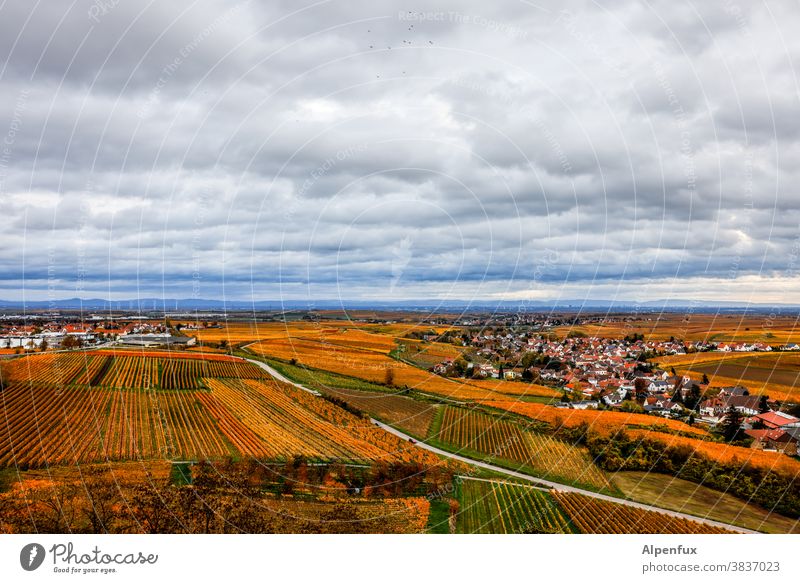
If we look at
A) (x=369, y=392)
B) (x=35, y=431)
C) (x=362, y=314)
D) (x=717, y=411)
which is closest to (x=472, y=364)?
(x=369, y=392)

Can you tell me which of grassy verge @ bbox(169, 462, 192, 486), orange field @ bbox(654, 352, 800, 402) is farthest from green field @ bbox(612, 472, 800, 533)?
grassy verge @ bbox(169, 462, 192, 486)

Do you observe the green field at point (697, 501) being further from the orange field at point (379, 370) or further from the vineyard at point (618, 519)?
the orange field at point (379, 370)

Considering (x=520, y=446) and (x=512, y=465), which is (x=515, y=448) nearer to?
(x=520, y=446)

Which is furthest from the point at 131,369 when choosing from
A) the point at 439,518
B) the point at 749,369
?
the point at 749,369

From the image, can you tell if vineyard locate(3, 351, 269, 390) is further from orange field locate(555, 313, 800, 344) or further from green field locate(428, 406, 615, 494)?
orange field locate(555, 313, 800, 344)

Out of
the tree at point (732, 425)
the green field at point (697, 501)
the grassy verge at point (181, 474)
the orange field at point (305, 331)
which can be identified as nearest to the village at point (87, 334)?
the orange field at point (305, 331)
